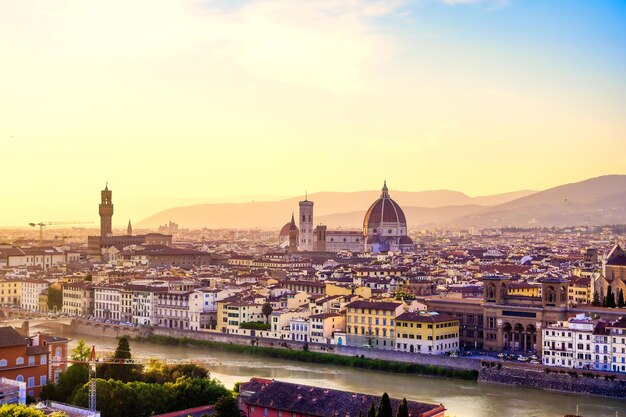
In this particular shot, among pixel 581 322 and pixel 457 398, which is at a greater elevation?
pixel 581 322

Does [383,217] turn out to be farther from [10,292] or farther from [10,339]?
[10,339]

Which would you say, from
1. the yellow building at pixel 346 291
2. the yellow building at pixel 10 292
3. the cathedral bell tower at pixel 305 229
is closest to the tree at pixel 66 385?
the yellow building at pixel 346 291


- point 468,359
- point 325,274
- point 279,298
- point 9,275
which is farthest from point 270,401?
point 9,275

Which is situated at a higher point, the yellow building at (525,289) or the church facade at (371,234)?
the church facade at (371,234)

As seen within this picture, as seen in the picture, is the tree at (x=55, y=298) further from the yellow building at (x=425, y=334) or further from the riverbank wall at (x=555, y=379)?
the riverbank wall at (x=555, y=379)

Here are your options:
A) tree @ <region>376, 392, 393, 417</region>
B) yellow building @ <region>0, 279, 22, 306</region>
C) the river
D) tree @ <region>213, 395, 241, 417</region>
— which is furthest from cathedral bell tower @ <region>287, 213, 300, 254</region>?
tree @ <region>376, 392, 393, 417</region>

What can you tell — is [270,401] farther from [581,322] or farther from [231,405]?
[581,322]
